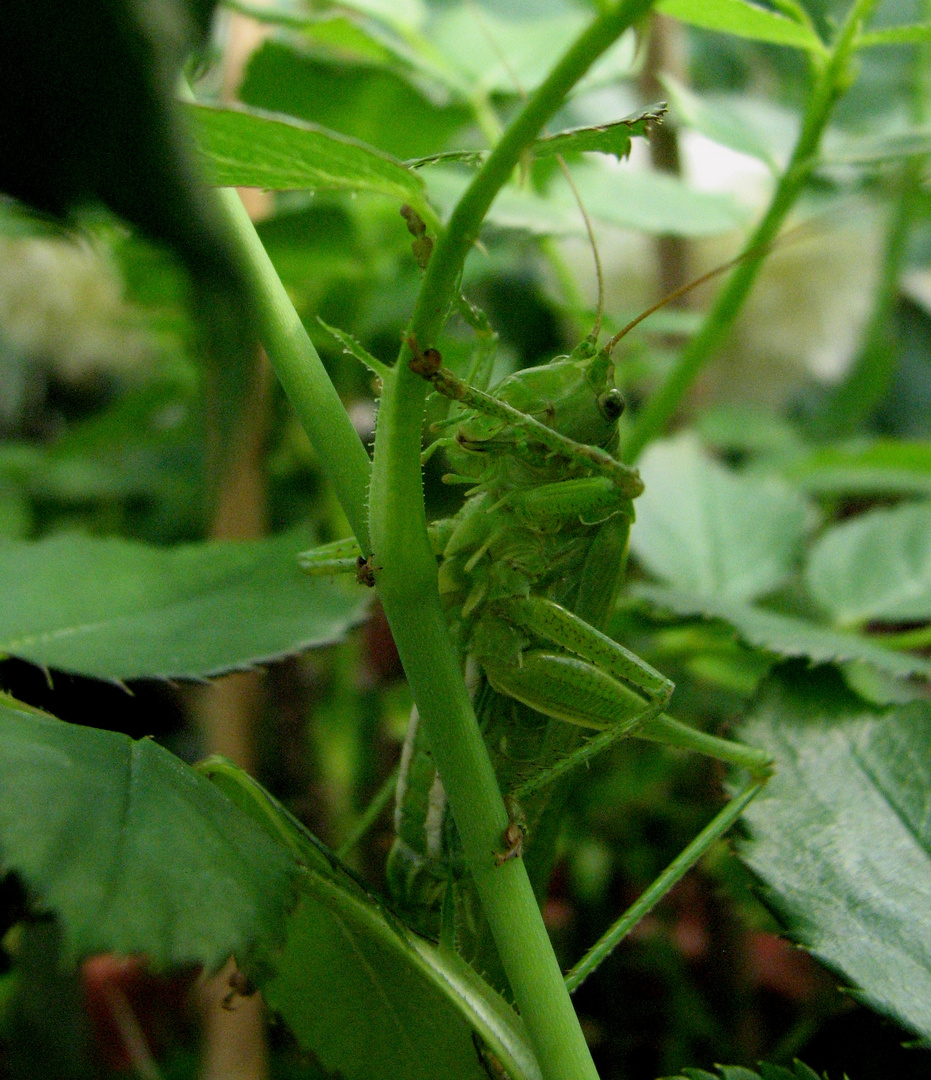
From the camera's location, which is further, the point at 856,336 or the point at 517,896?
the point at 856,336

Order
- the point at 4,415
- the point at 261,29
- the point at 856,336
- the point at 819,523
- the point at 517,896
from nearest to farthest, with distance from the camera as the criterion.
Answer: the point at 517,896 < the point at 261,29 < the point at 819,523 < the point at 856,336 < the point at 4,415

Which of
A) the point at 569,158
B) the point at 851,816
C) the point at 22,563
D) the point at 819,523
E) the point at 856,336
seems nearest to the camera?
the point at 851,816

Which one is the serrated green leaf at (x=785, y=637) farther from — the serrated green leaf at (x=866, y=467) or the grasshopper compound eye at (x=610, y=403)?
the serrated green leaf at (x=866, y=467)

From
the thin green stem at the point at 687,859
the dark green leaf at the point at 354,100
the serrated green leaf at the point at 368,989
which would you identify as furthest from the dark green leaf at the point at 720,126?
the serrated green leaf at the point at 368,989

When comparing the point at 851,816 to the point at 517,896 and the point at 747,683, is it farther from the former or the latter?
the point at 747,683

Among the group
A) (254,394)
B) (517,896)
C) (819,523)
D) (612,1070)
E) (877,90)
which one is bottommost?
(612,1070)

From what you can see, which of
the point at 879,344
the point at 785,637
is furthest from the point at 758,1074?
the point at 879,344

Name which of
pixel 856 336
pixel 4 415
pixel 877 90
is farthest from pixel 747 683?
pixel 4 415

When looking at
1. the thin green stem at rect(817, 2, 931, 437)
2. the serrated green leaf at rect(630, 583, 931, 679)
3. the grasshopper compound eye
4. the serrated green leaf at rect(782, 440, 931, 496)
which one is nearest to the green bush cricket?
the grasshopper compound eye
